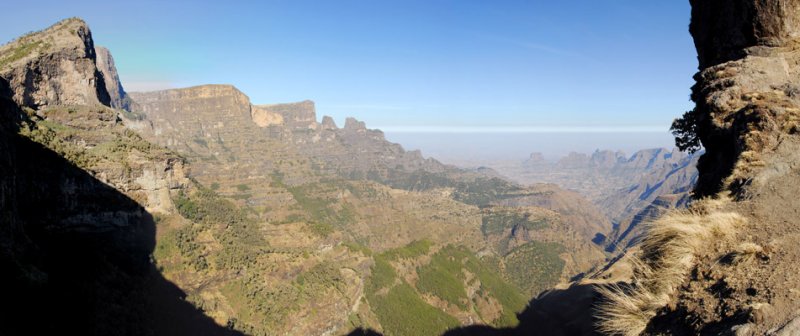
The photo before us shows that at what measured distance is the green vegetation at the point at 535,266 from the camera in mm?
146125

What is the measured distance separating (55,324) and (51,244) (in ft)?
35.0

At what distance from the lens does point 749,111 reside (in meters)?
12.0

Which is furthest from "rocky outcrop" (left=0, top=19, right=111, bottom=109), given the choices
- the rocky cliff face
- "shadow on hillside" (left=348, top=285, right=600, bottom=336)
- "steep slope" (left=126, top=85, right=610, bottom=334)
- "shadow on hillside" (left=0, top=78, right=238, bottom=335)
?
the rocky cliff face

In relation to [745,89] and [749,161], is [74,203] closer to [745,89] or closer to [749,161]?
[749,161]

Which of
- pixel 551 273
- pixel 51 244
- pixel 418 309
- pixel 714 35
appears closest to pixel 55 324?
pixel 51 244

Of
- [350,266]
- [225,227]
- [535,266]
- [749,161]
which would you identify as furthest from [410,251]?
[749,161]

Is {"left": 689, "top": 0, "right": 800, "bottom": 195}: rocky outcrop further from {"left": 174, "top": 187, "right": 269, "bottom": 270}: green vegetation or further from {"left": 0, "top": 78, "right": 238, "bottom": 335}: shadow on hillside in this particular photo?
{"left": 174, "top": 187, "right": 269, "bottom": 270}: green vegetation

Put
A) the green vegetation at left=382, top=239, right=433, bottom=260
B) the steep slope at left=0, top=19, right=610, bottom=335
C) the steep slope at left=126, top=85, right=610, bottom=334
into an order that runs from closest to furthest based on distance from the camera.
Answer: the steep slope at left=0, top=19, right=610, bottom=335 < the steep slope at left=126, top=85, right=610, bottom=334 < the green vegetation at left=382, top=239, right=433, bottom=260

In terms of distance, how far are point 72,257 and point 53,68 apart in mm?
34808

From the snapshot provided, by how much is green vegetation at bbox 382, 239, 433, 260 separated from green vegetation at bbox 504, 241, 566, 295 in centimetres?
5192

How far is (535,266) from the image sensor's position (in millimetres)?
160125

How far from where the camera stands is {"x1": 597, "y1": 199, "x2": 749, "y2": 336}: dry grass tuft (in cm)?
757

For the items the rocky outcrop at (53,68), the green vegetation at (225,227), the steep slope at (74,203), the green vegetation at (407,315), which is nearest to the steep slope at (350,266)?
the green vegetation at (407,315)

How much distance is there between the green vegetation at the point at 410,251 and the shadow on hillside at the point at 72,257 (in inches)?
2044
